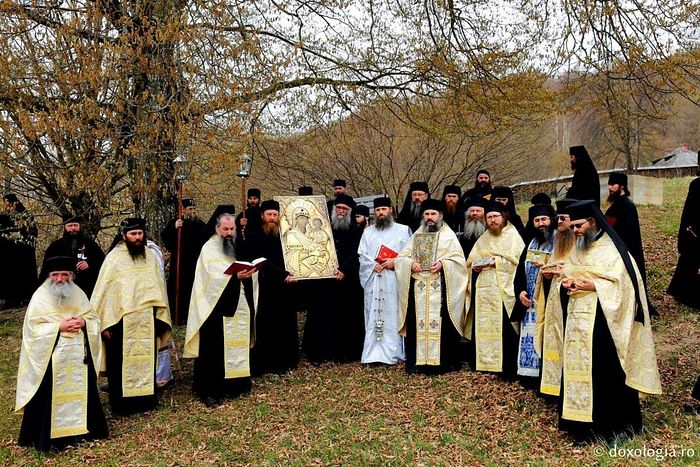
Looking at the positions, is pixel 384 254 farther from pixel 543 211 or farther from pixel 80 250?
pixel 80 250

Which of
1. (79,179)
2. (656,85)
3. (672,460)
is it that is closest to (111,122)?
(79,179)

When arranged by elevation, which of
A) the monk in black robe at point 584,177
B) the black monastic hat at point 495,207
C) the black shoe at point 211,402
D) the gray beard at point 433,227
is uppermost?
the monk in black robe at point 584,177

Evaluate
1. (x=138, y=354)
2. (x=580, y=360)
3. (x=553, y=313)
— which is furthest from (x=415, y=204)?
(x=138, y=354)

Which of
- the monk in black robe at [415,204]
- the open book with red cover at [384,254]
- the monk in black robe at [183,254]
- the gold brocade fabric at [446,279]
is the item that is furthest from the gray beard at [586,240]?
the monk in black robe at [183,254]

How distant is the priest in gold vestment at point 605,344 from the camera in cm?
517

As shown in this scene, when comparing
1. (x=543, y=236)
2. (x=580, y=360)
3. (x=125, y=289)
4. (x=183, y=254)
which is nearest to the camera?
(x=580, y=360)

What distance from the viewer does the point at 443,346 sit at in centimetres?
771

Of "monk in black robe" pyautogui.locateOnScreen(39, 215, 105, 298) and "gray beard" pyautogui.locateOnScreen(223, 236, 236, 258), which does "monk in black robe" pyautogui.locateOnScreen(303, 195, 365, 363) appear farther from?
"monk in black robe" pyautogui.locateOnScreen(39, 215, 105, 298)

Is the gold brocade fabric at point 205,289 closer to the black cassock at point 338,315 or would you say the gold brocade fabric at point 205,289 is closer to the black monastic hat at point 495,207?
the black cassock at point 338,315

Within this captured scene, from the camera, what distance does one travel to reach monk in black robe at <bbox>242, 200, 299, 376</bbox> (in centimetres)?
815

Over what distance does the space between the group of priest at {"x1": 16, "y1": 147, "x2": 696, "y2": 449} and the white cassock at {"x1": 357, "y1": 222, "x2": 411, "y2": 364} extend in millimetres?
19

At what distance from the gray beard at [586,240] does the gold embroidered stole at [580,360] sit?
41 cm

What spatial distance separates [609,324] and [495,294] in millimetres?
2323

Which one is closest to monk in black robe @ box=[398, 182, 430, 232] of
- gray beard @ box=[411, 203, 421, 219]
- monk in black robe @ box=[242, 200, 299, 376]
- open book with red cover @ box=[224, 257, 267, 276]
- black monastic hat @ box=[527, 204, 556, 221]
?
gray beard @ box=[411, 203, 421, 219]
